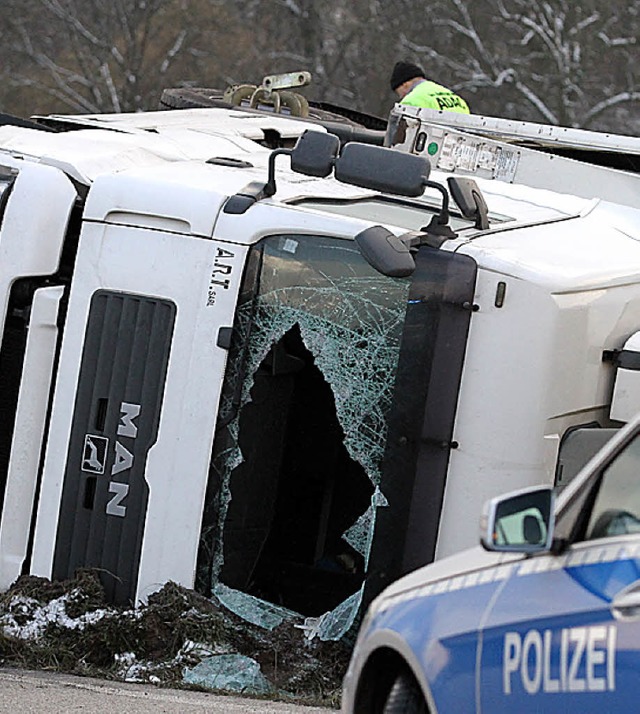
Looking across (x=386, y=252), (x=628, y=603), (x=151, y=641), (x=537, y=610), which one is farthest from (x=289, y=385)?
(x=628, y=603)

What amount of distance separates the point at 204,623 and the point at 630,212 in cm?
255

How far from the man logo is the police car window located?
110 inches

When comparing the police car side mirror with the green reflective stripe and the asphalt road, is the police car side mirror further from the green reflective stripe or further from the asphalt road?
the green reflective stripe

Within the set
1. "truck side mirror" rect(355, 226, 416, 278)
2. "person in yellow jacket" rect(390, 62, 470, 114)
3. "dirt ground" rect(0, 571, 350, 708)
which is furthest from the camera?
"person in yellow jacket" rect(390, 62, 470, 114)

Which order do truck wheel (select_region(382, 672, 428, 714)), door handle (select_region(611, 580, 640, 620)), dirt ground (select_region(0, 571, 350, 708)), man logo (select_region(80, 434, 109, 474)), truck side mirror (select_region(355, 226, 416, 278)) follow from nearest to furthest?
door handle (select_region(611, 580, 640, 620))
truck wheel (select_region(382, 672, 428, 714))
truck side mirror (select_region(355, 226, 416, 278))
dirt ground (select_region(0, 571, 350, 708))
man logo (select_region(80, 434, 109, 474))

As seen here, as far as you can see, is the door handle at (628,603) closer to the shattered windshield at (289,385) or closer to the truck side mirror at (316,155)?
the shattered windshield at (289,385)

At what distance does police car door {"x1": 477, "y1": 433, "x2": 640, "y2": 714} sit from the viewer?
268 centimetres

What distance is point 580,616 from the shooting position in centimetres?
279

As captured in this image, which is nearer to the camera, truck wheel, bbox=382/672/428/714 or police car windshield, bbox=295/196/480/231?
truck wheel, bbox=382/672/428/714

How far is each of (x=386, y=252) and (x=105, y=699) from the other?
1.70 m

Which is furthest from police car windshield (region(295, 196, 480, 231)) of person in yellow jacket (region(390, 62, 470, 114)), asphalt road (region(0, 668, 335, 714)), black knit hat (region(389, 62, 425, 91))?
black knit hat (region(389, 62, 425, 91))

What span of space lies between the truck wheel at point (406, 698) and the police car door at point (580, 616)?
1.44 feet

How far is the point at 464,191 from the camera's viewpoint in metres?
5.63

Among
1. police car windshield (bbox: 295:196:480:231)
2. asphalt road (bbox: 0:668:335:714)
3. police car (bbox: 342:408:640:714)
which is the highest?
police car windshield (bbox: 295:196:480:231)
